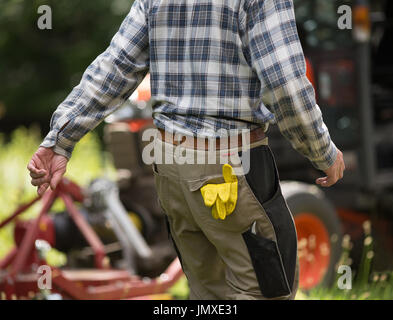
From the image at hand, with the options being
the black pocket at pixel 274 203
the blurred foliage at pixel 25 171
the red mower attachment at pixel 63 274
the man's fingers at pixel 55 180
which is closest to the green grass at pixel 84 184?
the blurred foliage at pixel 25 171

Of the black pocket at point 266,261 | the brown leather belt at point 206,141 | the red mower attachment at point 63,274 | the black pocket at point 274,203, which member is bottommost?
the red mower attachment at point 63,274

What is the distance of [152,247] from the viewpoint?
405 cm

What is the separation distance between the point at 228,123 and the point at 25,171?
192 inches

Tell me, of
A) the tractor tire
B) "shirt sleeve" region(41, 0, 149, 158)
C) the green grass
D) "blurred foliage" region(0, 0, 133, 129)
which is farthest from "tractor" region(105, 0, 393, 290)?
"blurred foliage" region(0, 0, 133, 129)

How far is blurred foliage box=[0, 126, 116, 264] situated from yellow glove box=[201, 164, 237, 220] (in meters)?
2.56

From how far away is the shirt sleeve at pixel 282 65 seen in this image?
1.77m

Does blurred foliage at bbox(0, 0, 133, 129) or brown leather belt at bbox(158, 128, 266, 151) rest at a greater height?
blurred foliage at bbox(0, 0, 133, 129)

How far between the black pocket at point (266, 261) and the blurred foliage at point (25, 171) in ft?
8.40

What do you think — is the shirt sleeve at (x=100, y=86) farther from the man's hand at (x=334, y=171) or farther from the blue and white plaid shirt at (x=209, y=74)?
the man's hand at (x=334, y=171)

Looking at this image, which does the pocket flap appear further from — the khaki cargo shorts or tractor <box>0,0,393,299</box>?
tractor <box>0,0,393,299</box>

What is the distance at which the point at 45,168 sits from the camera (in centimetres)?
204

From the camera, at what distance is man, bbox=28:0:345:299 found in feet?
5.89

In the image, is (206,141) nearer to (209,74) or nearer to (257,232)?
(209,74)

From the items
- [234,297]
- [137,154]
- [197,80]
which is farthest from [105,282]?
[197,80]
